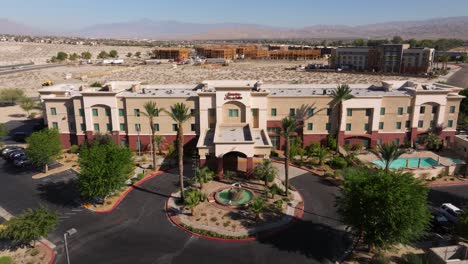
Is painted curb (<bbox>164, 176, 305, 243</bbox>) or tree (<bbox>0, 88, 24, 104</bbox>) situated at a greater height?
tree (<bbox>0, 88, 24, 104</bbox>)

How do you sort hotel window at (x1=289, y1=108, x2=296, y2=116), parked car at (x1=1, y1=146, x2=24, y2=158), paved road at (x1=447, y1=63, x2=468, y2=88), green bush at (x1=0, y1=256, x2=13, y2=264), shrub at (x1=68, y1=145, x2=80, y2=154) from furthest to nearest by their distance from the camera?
paved road at (x1=447, y1=63, x2=468, y2=88), shrub at (x1=68, y1=145, x2=80, y2=154), hotel window at (x1=289, y1=108, x2=296, y2=116), parked car at (x1=1, y1=146, x2=24, y2=158), green bush at (x1=0, y1=256, x2=13, y2=264)

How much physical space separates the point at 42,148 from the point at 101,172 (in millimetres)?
16604

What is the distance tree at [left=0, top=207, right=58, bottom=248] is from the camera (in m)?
30.6

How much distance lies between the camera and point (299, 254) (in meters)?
31.7

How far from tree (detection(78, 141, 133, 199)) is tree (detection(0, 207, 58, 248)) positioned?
639cm

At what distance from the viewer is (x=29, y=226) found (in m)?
30.7

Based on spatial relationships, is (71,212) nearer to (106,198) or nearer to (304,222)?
(106,198)

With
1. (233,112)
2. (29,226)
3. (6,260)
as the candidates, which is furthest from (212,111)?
(6,260)

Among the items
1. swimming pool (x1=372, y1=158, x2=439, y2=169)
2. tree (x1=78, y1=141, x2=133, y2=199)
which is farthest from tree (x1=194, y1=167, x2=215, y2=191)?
swimming pool (x1=372, y1=158, x2=439, y2=169)

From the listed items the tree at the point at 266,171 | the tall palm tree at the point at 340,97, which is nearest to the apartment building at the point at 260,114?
the tall palm tree at the point at 340,97

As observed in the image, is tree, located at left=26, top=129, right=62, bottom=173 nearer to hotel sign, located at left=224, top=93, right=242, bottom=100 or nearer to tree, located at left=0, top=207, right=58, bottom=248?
tree, located at left=0, top=207, right=58, bottom=248

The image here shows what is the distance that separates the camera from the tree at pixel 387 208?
2842cm

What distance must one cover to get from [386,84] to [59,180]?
59924 mm

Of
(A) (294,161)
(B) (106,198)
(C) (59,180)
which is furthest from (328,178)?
(C) (59,180)
